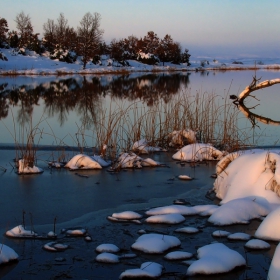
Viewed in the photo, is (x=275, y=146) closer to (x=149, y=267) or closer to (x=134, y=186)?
(x=134, y=186)

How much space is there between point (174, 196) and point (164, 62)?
161ft

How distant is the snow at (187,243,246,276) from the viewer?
2.66 m

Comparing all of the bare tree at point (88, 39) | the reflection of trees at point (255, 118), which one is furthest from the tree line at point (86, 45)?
the reflection of trees at point (255, 118)

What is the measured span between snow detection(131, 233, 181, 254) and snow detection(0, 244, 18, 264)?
0.79 meters

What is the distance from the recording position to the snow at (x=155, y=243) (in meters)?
3.00

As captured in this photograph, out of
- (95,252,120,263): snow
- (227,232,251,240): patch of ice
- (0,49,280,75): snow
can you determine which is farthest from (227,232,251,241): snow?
(0,49,280,75): snow

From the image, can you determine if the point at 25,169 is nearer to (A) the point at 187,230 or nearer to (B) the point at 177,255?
(A) the point at 187,230

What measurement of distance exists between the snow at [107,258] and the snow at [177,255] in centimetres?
33

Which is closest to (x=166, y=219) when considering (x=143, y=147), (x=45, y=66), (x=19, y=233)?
(x=19, y=233)

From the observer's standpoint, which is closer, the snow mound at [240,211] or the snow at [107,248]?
the snow at [107,248]

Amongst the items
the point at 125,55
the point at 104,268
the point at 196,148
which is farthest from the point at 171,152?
the point at 125,55

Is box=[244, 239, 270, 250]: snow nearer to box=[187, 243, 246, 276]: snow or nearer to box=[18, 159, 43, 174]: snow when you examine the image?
box=[187, 243, 246, 276]: snow

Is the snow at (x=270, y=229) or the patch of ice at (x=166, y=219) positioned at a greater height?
the snow at (x=270, y=229)

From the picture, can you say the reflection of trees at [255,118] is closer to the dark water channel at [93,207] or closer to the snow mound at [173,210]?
the dark water channel at [93,207]
